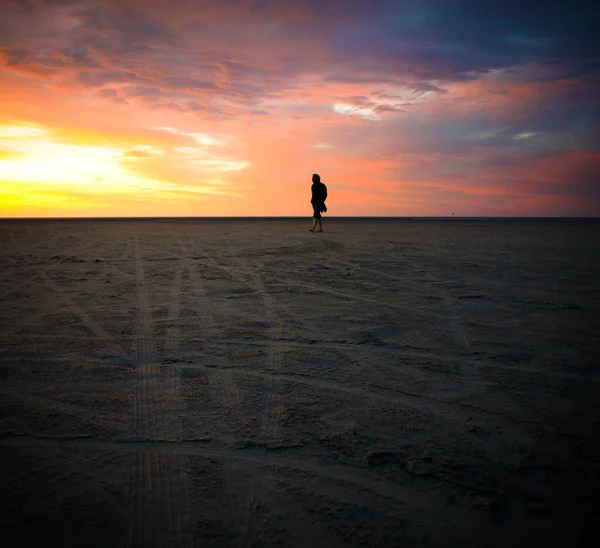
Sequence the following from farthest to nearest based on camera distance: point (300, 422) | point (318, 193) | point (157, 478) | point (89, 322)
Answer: point (318, 193) < point (89, 322) < point (300, 422) < point (157, 478)

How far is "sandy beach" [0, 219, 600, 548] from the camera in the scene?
1647mm

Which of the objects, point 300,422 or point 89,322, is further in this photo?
point 89,322

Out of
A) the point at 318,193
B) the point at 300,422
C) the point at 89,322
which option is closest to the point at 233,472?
the point at 300,422

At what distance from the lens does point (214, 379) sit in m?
2.90

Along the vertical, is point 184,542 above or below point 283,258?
below

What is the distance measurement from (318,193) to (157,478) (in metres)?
14.6

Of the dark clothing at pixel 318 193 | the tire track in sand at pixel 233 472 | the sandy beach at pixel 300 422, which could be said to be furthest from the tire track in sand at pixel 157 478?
the dark clothing at pixel 318 193

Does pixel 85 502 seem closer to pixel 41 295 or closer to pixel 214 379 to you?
pixel 214 379

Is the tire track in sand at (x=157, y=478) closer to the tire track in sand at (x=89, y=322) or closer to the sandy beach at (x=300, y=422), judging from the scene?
the sandy beach at (x=300, y=422)

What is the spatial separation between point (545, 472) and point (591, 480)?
19cm

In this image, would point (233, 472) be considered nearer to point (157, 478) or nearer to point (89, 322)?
point (157, 478)

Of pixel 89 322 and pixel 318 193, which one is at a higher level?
pixel 318 193

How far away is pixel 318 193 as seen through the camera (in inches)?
624

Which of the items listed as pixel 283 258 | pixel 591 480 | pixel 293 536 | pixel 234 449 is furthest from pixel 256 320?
pixel 283 258
